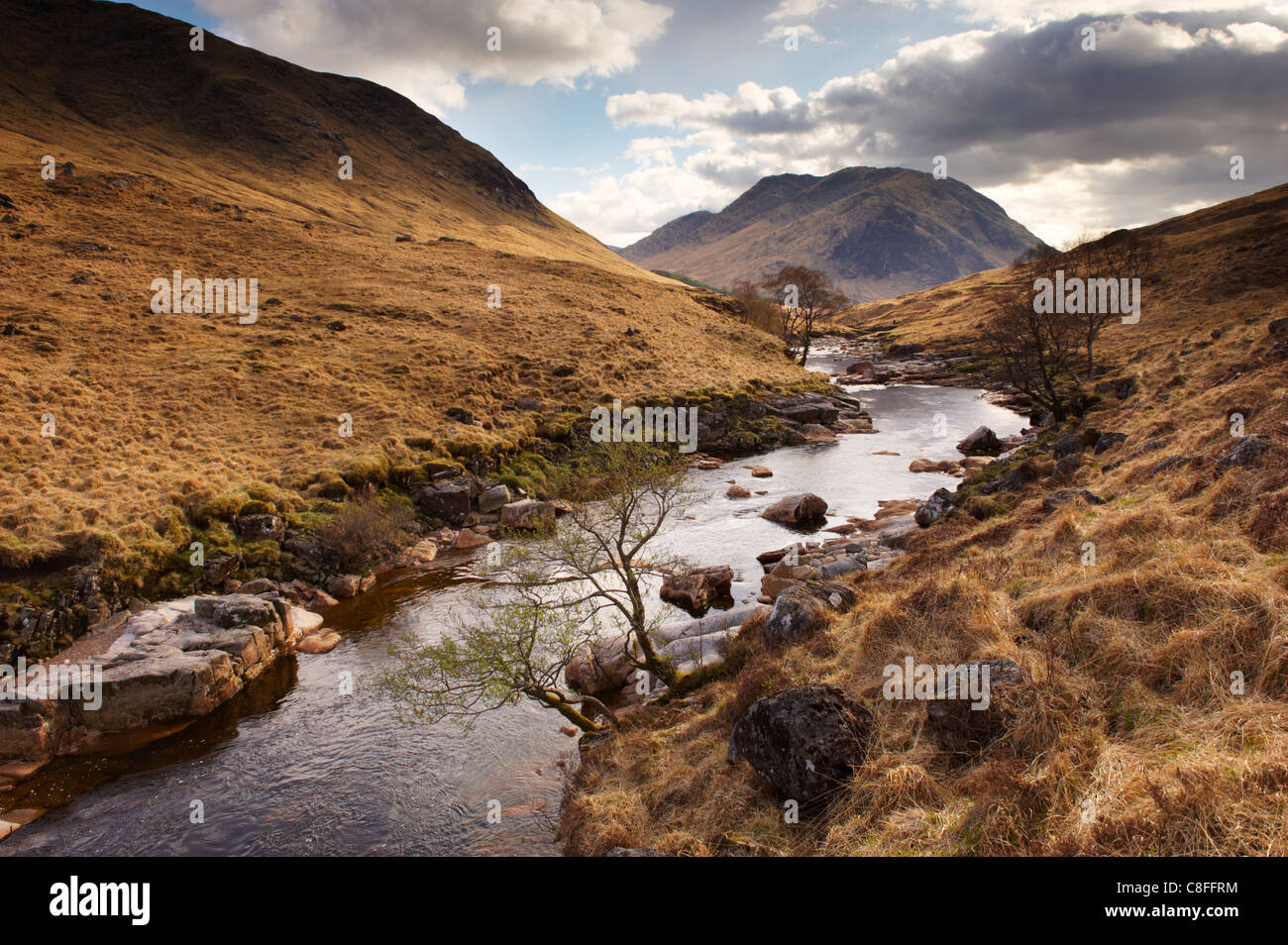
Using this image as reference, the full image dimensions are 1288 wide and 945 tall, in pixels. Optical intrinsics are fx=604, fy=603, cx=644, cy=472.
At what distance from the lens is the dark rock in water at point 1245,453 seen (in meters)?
13.1

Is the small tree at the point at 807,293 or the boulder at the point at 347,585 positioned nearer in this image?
the boulder at the point at 347,585

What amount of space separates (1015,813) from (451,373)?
46281 millimetres

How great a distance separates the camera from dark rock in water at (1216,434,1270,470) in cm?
1314

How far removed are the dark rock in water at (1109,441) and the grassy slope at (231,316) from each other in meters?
32.5

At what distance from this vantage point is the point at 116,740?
16.3m

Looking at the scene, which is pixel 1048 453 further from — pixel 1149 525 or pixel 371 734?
pixel 371 734

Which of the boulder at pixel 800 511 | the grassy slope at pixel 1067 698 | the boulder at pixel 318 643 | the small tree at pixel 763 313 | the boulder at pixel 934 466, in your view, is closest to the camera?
the grassy slope at pixel 1067 698

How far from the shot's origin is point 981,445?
45.8 m

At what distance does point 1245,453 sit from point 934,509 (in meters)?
14.9

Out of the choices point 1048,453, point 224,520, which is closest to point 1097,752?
point 1048,453

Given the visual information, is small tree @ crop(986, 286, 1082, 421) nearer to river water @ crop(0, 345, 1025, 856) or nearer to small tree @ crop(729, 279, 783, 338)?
river water @ crop(0, 345, 1025, 856)

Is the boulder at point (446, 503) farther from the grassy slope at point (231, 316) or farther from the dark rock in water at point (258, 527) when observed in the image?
the dark rock in water at point (258, 527)

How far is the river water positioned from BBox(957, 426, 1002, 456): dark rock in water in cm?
3997

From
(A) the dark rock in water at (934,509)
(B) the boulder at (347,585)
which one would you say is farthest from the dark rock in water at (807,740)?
(B) the boulder at (347,585)
